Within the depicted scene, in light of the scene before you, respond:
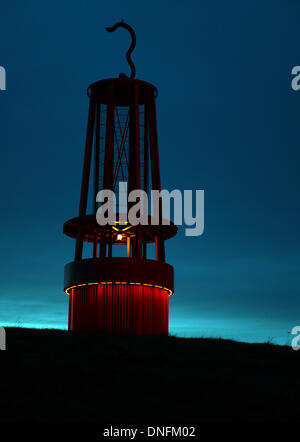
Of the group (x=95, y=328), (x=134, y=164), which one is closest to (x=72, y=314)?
(x=95, y=328)

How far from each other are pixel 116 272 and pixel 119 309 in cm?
189

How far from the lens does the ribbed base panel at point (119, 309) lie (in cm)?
3266

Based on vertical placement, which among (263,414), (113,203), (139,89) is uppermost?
(139,89)

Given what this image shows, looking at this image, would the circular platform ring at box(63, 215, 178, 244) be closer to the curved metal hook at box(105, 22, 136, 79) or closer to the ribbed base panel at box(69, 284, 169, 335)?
the ribbed base panel at box(69, 284, 169, 335)

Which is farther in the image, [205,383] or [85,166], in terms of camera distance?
[85,166]

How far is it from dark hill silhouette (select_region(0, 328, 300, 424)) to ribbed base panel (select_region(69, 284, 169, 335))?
21.6 feet

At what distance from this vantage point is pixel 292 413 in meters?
16.7

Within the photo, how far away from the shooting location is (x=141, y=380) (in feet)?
62.0

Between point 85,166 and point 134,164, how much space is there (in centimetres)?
281

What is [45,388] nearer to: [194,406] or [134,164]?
[194,406]

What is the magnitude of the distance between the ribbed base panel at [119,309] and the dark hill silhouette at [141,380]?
6598 mm

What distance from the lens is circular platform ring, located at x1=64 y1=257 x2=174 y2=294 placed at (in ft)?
109

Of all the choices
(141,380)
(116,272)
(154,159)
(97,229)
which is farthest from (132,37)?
(141,380)

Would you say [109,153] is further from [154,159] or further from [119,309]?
[119,309]
